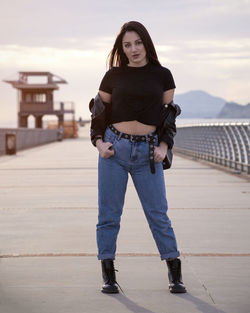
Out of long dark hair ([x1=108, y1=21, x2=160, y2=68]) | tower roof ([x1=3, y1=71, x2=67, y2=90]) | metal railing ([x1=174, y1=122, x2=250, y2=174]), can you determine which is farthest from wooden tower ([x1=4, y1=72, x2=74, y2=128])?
long dark hair ([x1=108, y1=21, x2=160, y2=68])

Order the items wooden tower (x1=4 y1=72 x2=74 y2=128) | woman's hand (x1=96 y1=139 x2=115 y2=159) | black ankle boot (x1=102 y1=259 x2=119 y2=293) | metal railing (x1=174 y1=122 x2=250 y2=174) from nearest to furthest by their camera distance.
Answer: woman's hand (x1=96 y1=139 x2=115 y2=159), black ankle boot (x1=102 y1=259 x2=119 y2=293), metal railing (x1=174 y1=122 x2=250 y2=174), wooden tower (x1=4 y1=72 x2=74 y2=128)

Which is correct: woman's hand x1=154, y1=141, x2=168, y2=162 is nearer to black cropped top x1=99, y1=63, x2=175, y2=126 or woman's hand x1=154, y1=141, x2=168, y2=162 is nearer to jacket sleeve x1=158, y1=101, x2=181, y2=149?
jacket sleeve x1=158, y1=101, x2=181, y2=149

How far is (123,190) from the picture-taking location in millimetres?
4750

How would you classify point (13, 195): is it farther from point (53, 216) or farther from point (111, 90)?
point (111, 90)

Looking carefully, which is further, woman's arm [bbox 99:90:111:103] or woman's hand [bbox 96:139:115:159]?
woman's arm [bbox 99:90:111:103]

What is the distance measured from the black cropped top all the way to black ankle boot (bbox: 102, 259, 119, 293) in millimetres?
968

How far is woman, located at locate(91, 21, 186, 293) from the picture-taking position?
4.60 metres

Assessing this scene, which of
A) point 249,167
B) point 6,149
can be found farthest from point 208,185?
point 6,149

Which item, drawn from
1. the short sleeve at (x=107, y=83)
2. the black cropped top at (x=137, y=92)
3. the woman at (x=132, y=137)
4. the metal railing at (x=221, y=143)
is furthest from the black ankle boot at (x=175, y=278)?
the metal railing at (x=221, y=143)

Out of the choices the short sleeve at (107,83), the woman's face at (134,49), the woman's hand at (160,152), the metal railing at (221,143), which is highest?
the woman's face at (134,49)

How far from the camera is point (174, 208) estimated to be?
945 cm

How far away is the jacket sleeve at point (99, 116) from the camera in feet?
15.4

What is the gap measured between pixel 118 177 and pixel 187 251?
70.3 inches

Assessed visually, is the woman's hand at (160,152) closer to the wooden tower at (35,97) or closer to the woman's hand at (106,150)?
the woman's hand at (106,150)
